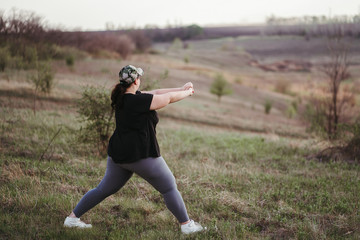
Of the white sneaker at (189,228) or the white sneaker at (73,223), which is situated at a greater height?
the white sneaker at (73,223)

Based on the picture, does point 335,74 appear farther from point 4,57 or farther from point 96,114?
point 4,57

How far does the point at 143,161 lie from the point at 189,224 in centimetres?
93

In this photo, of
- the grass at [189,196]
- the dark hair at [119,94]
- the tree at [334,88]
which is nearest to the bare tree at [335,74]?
the tree at [334,88]

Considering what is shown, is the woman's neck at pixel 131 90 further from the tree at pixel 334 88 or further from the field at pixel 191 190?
the tree at pixel 334 88

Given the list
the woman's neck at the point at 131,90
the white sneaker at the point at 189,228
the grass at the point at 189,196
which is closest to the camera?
the woman's neck at the point at 131,90

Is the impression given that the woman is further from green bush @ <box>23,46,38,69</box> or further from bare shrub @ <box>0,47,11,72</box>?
green bush @ <box>23,46,38,69</box>

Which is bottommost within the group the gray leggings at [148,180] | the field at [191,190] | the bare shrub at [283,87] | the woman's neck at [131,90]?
the bare shrub at [283,87]

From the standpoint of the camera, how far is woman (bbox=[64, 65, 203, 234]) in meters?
3.34

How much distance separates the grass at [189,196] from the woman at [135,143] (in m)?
0.52

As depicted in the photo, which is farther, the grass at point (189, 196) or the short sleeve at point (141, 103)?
the grass at point (189, 196)

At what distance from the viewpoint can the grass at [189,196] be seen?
3805mm

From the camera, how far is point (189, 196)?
5004 mm

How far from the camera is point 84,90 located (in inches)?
291

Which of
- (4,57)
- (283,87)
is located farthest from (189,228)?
(283,87)
